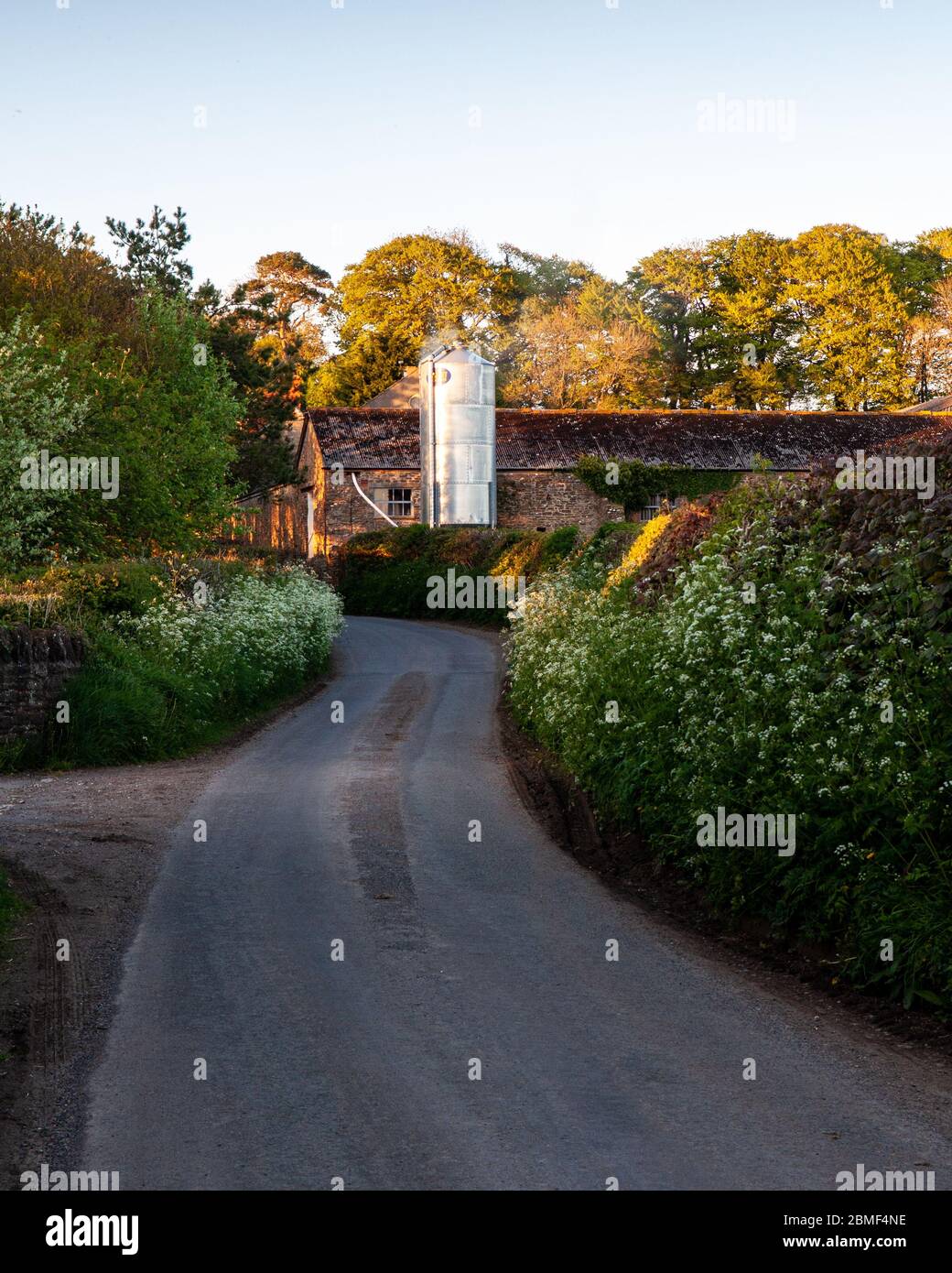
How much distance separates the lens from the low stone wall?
16.3 meters

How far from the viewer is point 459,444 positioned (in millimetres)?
52250

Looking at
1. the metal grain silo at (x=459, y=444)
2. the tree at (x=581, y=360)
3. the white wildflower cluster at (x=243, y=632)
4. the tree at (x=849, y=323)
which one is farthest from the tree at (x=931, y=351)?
the white wildflower cluster at (x=243, y=632)

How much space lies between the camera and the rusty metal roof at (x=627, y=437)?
53469 mm

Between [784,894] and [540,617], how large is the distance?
1307cm

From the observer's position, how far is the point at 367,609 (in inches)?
1938

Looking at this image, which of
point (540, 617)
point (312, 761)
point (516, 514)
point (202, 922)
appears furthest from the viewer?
point (516, 514)

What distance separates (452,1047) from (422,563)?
41.8 metres

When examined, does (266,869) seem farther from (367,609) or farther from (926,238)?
(926,238)

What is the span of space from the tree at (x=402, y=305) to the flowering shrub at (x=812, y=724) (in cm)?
5640

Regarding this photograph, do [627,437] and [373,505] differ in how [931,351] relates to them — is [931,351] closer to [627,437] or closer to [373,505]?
[627,437]

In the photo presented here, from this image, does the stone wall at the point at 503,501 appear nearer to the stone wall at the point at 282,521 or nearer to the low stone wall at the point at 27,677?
the stone wall at the point at 282,521

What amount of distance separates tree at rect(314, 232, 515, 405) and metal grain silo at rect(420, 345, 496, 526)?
50.6ft

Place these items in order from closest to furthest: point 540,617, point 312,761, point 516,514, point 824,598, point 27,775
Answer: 1. point 824,598
2. point 27,775
3. point 312,761
4. point 540,617
5. point 516,514

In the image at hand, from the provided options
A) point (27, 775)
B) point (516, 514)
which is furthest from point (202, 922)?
point (516, 514)
